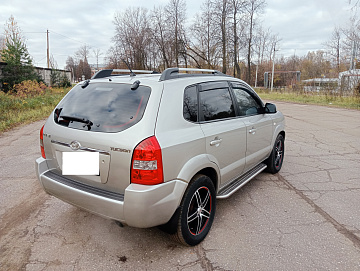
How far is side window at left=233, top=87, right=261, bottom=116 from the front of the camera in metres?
3.53

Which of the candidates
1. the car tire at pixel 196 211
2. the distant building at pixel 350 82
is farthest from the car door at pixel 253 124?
the distant building at pixel 350 82

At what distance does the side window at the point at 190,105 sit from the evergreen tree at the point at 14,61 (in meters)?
25.0

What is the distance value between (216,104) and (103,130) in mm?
1399

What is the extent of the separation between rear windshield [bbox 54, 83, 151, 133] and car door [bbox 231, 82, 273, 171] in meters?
1.62

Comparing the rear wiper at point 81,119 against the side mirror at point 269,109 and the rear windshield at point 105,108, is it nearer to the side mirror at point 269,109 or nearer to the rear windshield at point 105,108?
the rear windshield at point 105,108

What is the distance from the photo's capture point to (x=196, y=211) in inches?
105

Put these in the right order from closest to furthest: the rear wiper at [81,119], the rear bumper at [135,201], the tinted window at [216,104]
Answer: the rear bumper at [135,201] < the rear wiper at [81,119] < the tinted window at [216,104]

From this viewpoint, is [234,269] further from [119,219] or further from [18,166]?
[18,166]

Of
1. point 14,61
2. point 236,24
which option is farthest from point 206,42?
point 14,61

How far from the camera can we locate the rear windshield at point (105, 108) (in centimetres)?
231

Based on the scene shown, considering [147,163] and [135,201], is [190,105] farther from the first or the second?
[135,201]

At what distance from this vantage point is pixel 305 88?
86.0 feet

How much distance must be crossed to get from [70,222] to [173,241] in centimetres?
131

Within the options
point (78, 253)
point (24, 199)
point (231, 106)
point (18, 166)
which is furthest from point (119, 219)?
point (18, 166)
